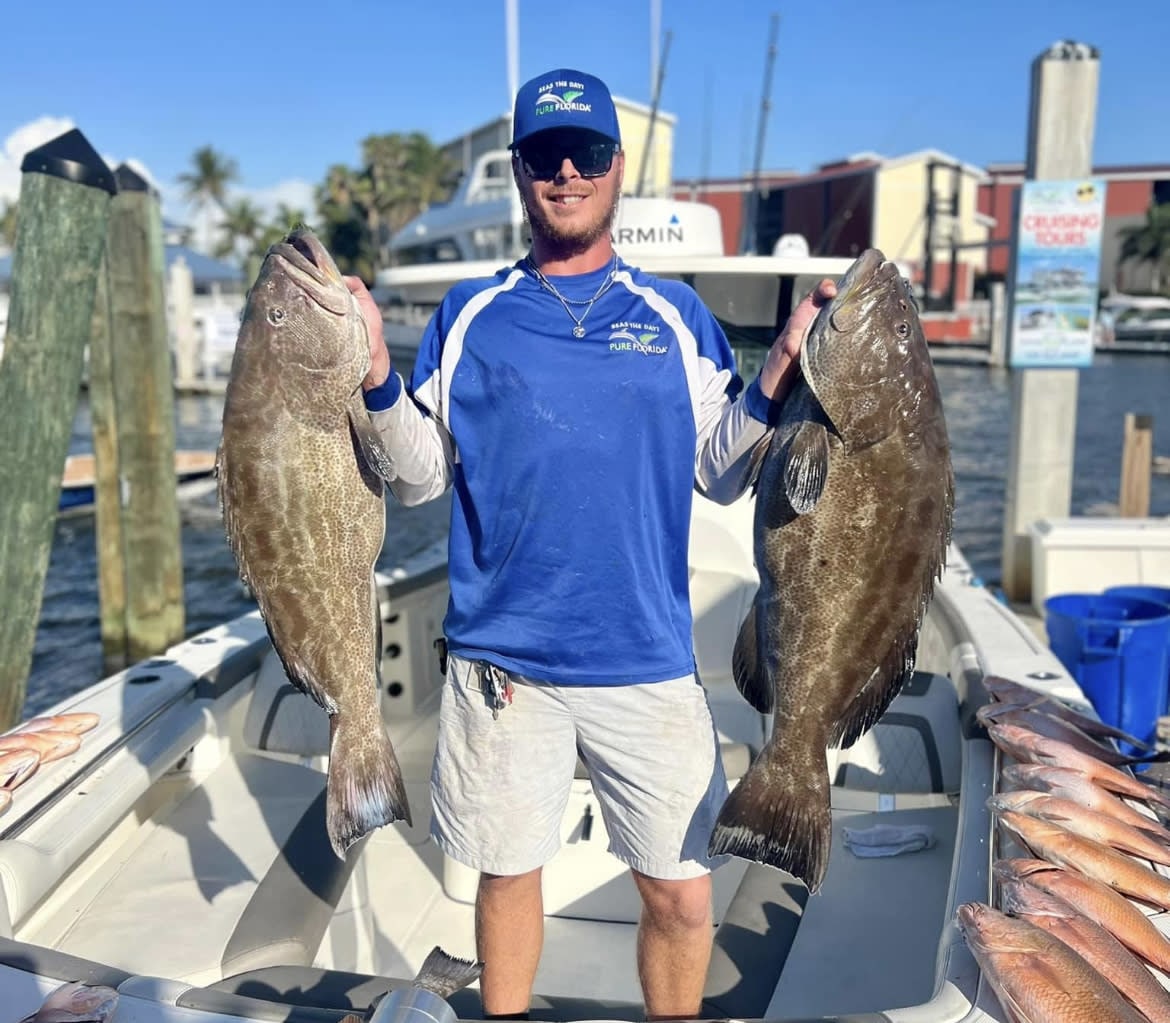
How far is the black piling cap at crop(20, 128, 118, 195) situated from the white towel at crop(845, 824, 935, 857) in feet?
13.7

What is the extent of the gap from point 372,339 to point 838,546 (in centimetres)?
108

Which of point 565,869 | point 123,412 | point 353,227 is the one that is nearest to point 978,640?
point 565,869

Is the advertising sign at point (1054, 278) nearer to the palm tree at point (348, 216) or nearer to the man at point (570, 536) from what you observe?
the man at point (570, 536)

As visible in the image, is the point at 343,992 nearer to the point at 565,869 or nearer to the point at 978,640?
the point at 565,869

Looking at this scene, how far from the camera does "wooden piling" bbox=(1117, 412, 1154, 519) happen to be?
10219 millimetres

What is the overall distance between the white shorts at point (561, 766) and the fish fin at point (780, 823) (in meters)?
0.14

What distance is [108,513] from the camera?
31.2 ft

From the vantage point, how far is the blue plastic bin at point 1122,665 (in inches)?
222

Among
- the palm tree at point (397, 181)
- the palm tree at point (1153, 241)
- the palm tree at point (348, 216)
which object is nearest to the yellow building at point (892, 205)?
the palm tree at point (1153, 241)

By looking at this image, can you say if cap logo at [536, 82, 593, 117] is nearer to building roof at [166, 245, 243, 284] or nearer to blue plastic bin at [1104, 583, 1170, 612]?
blue plastic bin at [1104, 583, 1170, 612]

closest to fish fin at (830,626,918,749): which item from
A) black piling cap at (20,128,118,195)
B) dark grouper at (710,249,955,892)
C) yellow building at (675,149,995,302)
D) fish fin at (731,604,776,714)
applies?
dark grouper at (710,249,955,892)

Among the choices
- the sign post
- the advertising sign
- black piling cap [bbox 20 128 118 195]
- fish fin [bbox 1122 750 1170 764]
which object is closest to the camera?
fish fin [bbox 1122 750 1170 764]

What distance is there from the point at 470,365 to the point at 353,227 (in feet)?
196

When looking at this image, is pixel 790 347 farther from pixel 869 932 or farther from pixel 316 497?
pixel 869 932
